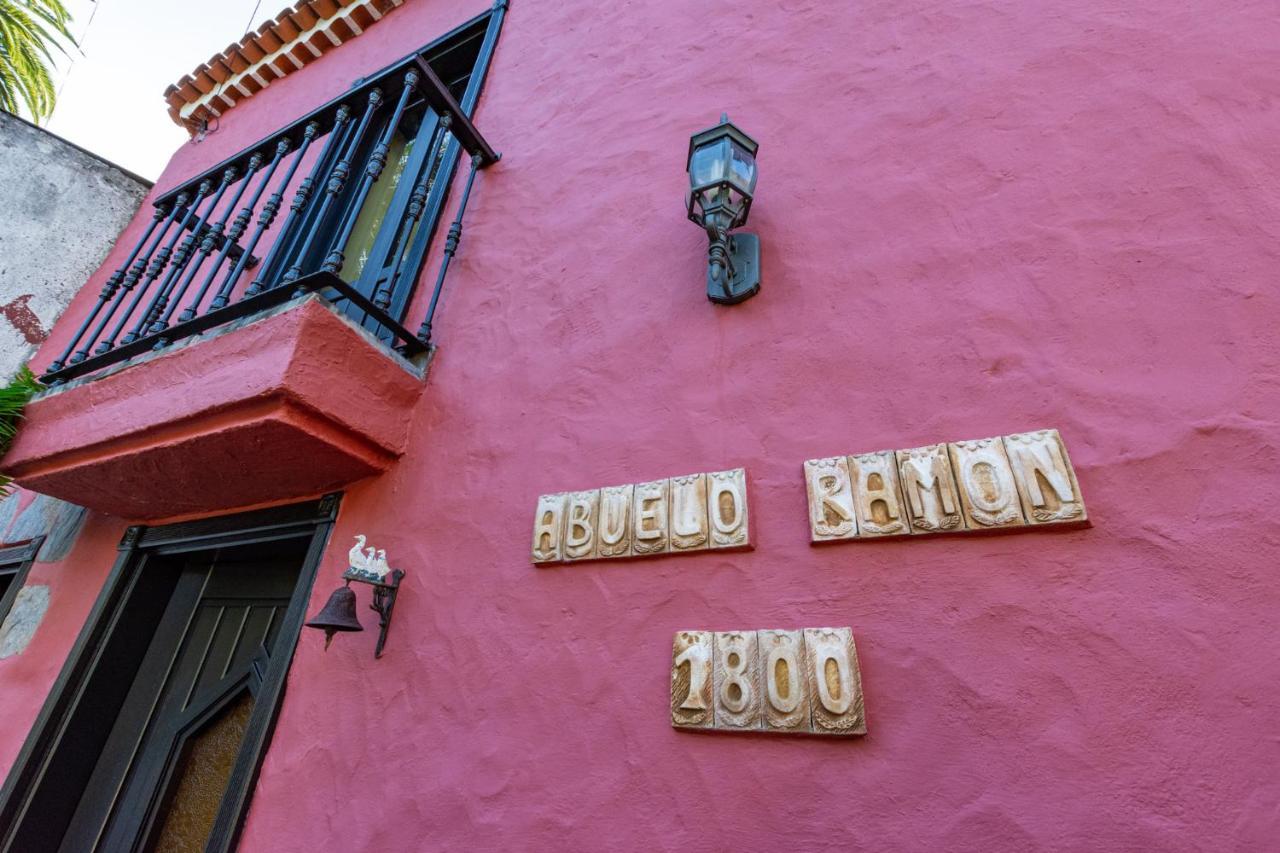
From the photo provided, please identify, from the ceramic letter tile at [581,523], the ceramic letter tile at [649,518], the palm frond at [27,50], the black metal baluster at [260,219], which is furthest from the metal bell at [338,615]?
the palm frond at [27,50]

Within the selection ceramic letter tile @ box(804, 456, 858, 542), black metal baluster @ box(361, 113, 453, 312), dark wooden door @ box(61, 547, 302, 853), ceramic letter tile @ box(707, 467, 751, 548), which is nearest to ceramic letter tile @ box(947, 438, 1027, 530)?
ceramic letter tile @ box(804, 456, 858, 542)

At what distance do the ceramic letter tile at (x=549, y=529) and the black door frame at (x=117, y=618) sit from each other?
3.07ft

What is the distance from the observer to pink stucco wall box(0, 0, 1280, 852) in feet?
3.63

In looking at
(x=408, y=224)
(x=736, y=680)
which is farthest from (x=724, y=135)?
(x=408, y=224)

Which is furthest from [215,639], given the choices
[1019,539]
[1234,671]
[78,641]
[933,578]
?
[1234,671]

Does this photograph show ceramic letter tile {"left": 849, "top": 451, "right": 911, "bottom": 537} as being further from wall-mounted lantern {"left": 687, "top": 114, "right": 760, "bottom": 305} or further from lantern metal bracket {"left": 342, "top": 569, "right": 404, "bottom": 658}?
lantern metal bracket {"left": 342, "top": 569, "right": 404, "bottom": 658}

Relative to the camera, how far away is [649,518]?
162 cm

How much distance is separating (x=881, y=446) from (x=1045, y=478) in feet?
1.06

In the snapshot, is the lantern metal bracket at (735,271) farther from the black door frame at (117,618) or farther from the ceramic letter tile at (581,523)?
the black door frame at (117,618)

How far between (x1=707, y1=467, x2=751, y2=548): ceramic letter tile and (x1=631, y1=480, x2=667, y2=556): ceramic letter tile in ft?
0.42

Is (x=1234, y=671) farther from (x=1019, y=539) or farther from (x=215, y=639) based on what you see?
(x=215, y=639)

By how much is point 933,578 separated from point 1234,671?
1.51 feet

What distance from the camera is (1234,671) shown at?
1038 mm

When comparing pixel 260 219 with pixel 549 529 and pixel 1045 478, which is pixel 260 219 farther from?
pixel 1045 478
